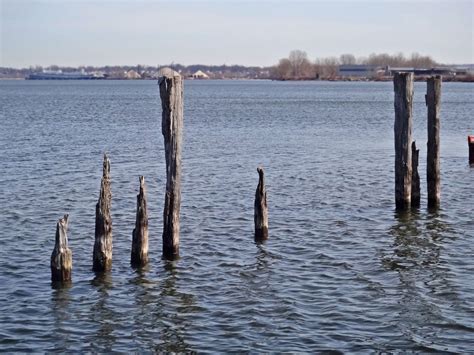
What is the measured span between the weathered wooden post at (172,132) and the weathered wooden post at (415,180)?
303 inches

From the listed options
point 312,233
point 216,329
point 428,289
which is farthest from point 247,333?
point 312,233

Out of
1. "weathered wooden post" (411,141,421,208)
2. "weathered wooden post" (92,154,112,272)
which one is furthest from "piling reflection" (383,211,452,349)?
"weathered wooden post" (92,154,112,272)

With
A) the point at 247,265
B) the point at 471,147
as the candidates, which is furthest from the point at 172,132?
the point at 471,147

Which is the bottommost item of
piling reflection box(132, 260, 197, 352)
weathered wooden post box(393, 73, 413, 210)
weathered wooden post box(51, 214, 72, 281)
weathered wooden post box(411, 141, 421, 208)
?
piling reflection box(132, 260, 197, 352)

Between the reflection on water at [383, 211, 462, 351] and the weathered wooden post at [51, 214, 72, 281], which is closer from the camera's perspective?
the reflection on water at [383, 211, 462, 351]

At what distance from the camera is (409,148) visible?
21.9 meters

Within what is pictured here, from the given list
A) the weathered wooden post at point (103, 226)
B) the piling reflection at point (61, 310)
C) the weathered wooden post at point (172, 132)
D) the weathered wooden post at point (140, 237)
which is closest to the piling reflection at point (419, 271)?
the weathered wooden post at point (172, 132)

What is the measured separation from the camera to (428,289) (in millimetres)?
16234

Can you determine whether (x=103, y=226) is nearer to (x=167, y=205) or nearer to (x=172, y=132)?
(x=167, y=205)

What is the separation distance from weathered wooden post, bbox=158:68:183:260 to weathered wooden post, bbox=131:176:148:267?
0.63m

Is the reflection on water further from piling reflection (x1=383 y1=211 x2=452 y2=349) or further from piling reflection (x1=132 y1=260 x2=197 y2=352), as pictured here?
piling reflection (x1=132 y1=260 x2=197 y2=352)

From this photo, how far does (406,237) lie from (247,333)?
27.4ft

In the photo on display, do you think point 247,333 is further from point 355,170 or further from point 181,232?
point 355,170

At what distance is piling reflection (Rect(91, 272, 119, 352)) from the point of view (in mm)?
13498
